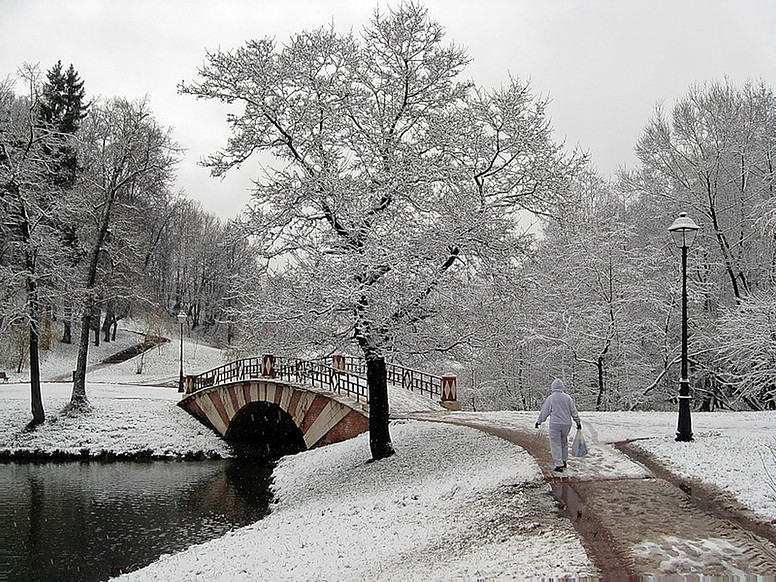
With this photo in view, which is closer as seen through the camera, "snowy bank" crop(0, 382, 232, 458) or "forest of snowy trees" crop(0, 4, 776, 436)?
"forest of snowy trees" crop(0, 4, 776, 436)

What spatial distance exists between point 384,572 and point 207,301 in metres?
61.9

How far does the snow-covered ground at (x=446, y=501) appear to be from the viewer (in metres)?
8.02

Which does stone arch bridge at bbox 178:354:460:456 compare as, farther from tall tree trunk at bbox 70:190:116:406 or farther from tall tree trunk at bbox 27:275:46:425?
tall tree trunk at bbox 27:275:46:425

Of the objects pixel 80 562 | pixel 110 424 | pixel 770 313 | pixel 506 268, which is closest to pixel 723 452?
pixel 506 268

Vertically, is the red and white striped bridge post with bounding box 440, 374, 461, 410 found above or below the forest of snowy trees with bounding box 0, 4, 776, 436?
below

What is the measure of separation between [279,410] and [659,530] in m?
19.4

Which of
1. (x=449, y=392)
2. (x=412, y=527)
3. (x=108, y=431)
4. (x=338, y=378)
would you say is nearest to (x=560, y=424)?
(x=412, y=527)

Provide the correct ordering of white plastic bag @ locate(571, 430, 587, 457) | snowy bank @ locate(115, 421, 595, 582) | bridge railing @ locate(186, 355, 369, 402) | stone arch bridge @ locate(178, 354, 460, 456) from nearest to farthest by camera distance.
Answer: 1. snowy bank @ locate(115, 421, 595, 582)
2. white plastic bag @ locate(571, 430, 587, 457)
3. stone arch bridge @ locate(178, 354, 460, 456)
4. bridge railing @ locate(186, 355, 369, 402)

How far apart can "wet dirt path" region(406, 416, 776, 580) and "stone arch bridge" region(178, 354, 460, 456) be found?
8.17 metres

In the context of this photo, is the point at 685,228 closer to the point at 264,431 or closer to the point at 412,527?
the point at 412,527

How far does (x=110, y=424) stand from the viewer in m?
25.9

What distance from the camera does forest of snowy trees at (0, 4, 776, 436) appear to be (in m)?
13.9

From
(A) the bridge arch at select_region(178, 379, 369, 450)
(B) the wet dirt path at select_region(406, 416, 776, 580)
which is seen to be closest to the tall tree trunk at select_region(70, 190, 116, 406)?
(A) the bridge arch at select_region(178, 379, 369, 450)

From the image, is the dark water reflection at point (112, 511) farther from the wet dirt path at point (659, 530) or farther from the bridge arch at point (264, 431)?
the wet dirt path at point (659, 530)
